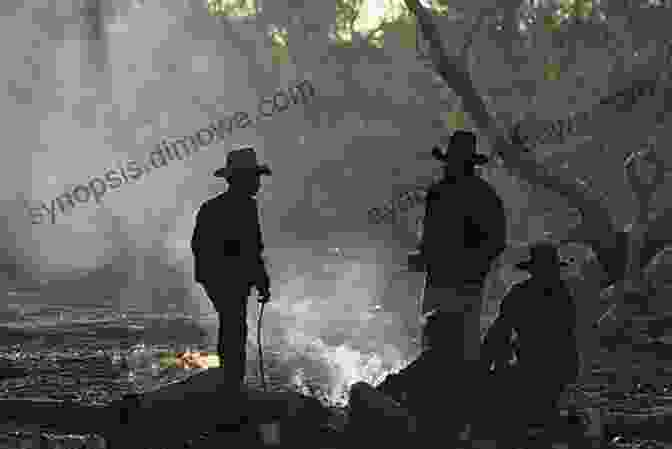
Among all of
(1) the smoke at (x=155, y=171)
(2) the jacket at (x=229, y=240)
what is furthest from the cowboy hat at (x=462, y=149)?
(1) the smoke at (x=155, y=171)

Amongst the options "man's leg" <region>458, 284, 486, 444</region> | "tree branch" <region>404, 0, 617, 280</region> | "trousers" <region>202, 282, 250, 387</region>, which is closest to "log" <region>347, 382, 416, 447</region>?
"man's leg" <region>458, 284, 486, 444</region>

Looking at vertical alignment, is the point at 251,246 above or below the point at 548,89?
below

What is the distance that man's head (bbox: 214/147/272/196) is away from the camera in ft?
30.3

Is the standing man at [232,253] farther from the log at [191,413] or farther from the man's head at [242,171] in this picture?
the log at [191,413]

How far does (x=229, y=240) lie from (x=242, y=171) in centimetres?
59

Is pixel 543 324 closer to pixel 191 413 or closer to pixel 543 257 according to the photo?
pixel 543 257

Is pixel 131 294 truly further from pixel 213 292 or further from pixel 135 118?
pixel 135 118

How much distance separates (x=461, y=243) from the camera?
29.7ft

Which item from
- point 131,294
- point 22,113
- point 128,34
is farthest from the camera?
point 128,34

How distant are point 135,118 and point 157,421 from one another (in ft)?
177

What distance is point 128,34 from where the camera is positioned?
66.8 meters

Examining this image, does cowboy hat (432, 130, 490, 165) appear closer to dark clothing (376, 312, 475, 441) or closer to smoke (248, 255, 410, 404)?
dark clothing (376, 312, 475, 441)

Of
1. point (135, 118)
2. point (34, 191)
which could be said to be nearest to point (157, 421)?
point (34, 191)

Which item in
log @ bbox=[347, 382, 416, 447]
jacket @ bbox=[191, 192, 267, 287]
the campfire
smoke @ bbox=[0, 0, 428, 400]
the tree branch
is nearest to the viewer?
log @ bbox=[347, 382, 416, 447]
